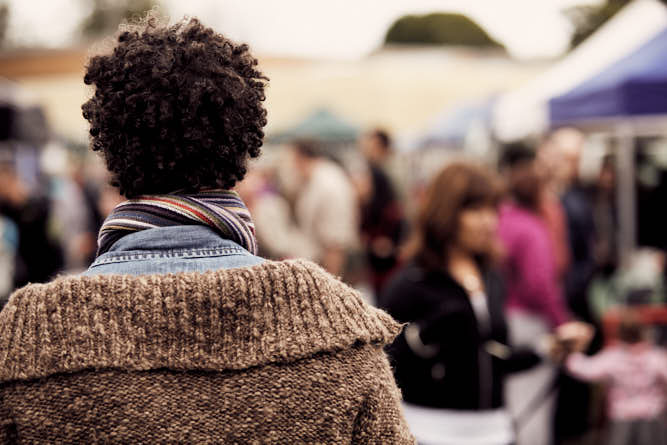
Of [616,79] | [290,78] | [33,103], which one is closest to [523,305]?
[616,79]

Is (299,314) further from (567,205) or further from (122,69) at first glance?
(567,205)

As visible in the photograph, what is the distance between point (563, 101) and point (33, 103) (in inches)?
173

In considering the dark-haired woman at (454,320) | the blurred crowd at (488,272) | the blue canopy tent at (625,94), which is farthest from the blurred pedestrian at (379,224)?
the dark-haired woman at (454,320)

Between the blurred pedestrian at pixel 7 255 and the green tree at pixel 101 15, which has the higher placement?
the green tree at pixel 101 15

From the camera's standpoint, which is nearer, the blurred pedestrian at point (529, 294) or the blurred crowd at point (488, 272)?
the blurred crowd at point (488, 272)

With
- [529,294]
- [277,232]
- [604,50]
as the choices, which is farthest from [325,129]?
[529,294]

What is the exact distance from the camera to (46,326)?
1.26 meters

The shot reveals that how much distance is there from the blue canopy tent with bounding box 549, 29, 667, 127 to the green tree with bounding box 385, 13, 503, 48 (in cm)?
5023

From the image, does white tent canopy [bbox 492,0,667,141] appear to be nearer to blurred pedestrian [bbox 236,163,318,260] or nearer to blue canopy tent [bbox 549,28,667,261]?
blue canopy tent [bbox 549,28,667,261]

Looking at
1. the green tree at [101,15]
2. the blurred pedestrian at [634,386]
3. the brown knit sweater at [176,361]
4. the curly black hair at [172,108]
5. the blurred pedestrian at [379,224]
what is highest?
the green tree at [101,15]

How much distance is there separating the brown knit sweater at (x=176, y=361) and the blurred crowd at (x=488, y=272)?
0.30 metres

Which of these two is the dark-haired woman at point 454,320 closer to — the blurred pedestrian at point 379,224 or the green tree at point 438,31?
the blurred pedestrian at point 379,224

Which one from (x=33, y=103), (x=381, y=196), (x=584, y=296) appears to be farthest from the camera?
(x=381, y=196)

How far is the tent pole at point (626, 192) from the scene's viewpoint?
6.17 metres
